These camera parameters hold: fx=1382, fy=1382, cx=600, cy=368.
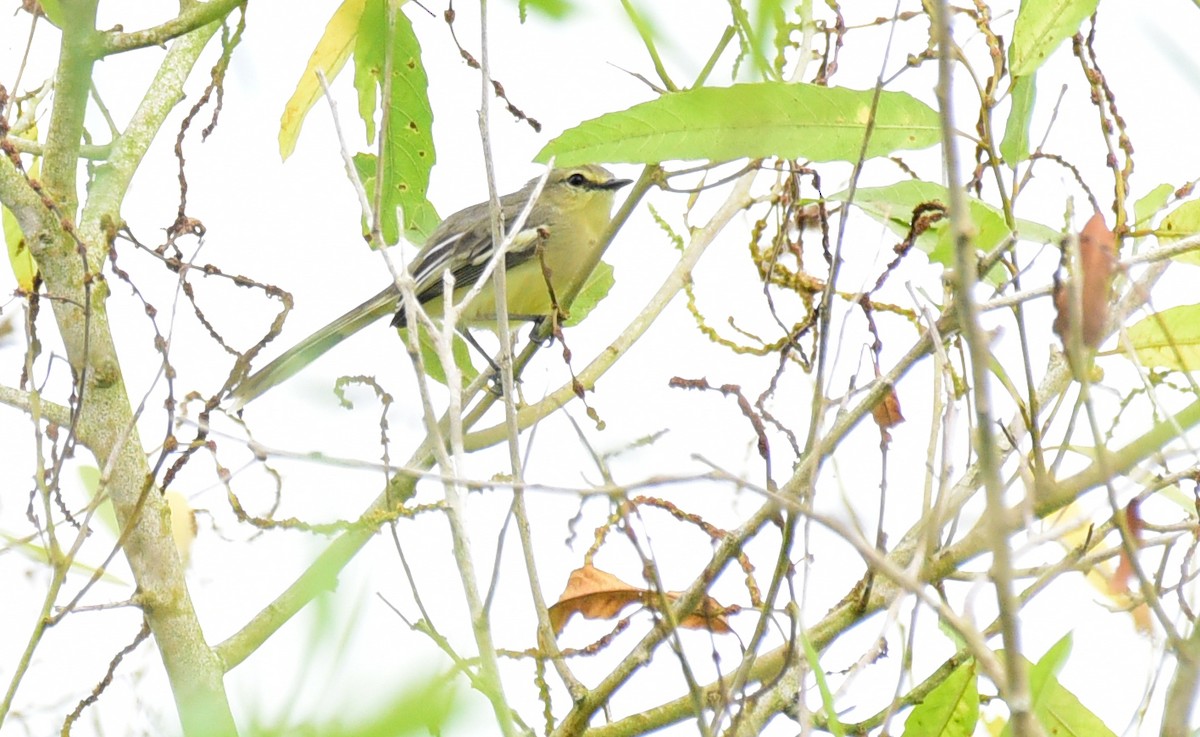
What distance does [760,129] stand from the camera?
80.6 inches

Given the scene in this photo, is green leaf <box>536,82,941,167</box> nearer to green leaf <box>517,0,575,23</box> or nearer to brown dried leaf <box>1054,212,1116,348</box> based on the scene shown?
brown dried leaf <box>1054,212,1116,348</box>

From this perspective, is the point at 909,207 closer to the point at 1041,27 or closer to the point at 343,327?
the point at 1041,27

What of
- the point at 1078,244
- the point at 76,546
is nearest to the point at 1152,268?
the point at 1078,244

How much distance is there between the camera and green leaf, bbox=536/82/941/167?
2002 millimetres

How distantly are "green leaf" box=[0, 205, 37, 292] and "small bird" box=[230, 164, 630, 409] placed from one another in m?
1.50

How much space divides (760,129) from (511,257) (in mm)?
3875

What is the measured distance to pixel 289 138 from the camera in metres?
2.80

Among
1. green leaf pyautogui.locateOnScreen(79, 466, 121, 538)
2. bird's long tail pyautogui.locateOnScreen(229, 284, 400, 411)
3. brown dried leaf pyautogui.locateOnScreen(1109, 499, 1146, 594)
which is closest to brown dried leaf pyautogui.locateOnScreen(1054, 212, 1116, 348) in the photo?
brown dried leaf pyautogui.locateOnScreen(1109, 499, 1146, 594)

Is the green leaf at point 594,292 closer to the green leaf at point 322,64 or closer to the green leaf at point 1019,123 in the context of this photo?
the green leaf at point 322,64

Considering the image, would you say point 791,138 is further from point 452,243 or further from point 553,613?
point 452,243

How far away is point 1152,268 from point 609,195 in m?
4.28

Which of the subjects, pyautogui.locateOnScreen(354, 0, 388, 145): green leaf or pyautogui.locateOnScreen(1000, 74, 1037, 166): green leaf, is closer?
pyautogui.locateOnScreen(354, 0, 388, 145): green leaf

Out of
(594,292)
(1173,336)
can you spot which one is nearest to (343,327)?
(594,292)

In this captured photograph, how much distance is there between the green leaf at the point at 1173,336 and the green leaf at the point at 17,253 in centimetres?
240
